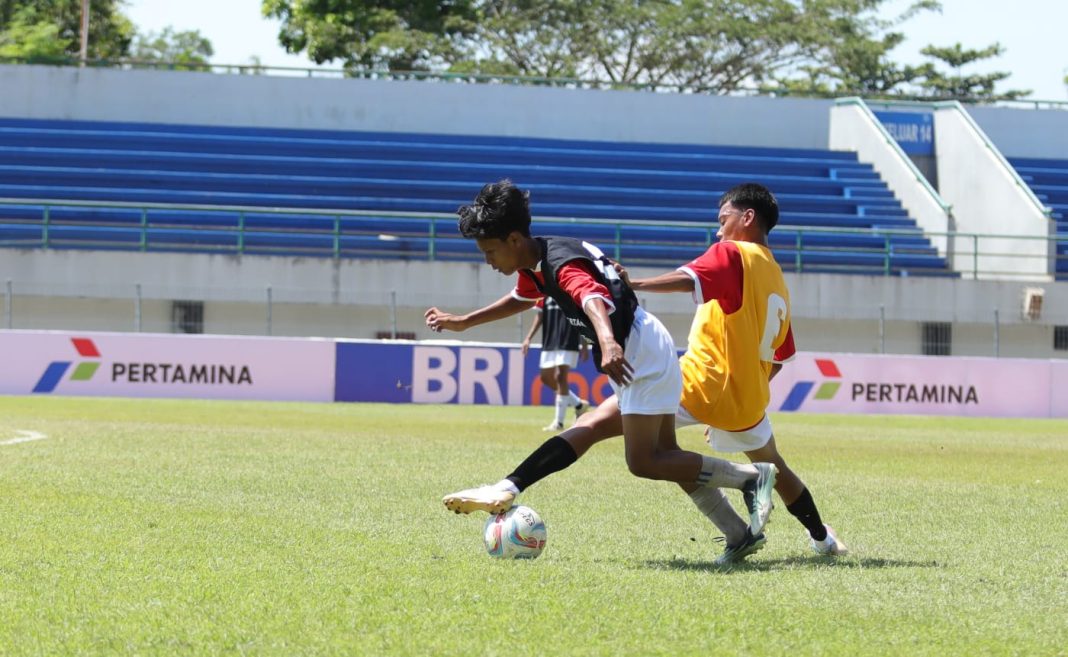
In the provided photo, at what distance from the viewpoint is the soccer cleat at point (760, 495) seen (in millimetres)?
7168

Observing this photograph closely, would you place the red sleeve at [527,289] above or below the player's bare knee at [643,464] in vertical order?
above

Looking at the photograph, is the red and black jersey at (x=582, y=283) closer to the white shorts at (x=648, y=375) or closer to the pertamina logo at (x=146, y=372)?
the white shorts at (x=648, y=375)

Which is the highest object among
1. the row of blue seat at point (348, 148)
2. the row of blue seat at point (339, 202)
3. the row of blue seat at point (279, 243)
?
the row of blue seat at point (348, 148)

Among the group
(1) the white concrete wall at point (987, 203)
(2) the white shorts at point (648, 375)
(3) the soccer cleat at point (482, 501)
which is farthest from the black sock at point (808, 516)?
(1) the white concrete wall at point (987, 203)

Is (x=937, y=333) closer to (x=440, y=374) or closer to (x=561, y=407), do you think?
(x=440, y=374)

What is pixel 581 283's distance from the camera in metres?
6.71

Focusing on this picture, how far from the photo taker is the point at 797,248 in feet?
112

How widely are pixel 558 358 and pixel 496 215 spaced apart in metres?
13.2

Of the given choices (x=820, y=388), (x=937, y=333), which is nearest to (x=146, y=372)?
(x=820, y=388)

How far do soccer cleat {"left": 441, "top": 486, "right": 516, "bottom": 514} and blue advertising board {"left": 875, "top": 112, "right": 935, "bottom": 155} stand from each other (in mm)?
36595

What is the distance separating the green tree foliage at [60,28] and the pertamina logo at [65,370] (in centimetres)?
3252

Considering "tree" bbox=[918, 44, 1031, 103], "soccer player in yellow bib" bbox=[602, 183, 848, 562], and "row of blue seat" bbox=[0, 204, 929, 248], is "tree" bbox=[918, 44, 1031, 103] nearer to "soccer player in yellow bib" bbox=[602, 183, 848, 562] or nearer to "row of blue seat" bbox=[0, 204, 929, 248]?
"row of blue seat" bbox=[0, 204, 929, 248]

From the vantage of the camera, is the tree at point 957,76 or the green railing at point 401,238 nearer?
the green railing at point 401,238

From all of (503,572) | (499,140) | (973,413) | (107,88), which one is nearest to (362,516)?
(503,572)
